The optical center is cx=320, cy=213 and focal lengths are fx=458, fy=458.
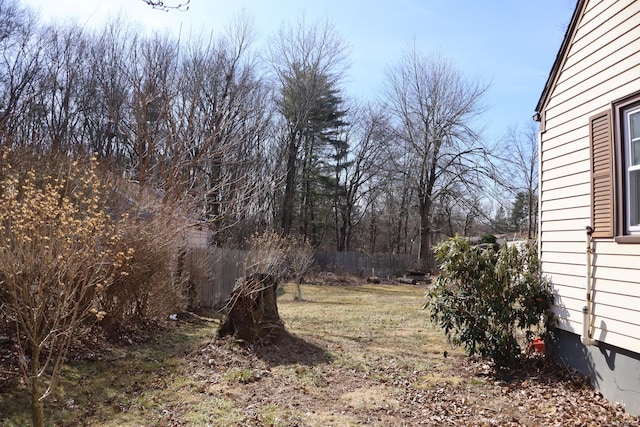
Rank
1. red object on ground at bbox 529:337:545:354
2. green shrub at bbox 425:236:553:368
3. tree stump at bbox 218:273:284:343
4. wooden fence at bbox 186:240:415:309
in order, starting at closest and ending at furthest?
green shrub at bbox 425:236:553:368 → red object on ground at bbox 529:337:545:354 → tree stump at bbox 218:273:284:343 → wooden fence at bbox 186:240:415:309

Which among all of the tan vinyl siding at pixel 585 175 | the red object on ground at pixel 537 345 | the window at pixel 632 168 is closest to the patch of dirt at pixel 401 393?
the red object on ground at pixel 537 345

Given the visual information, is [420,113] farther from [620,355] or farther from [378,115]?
[620,355]

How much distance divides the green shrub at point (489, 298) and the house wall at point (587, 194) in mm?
287

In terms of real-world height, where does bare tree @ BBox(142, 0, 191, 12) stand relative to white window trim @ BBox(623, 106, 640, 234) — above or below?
above

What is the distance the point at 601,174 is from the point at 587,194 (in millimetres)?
334

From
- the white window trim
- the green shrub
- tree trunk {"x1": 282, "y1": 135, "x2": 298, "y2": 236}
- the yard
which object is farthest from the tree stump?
tree trunk {"x1": 282, "y1": 135, "x2": 298, "y2": 236}

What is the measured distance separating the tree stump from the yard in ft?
0.73

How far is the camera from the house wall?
15.4ft

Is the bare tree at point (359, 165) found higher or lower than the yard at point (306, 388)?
higher

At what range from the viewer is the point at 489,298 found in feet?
19.9

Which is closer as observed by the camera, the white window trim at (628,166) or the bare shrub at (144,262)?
the white window trim at (628,166)

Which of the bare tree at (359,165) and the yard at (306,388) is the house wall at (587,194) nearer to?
the yard at (306,388)

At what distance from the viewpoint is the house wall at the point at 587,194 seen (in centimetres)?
468

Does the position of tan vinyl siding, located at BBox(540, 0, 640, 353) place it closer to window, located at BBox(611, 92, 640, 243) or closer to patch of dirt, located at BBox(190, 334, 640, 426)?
window, located at BBox(611, 92, 640, 243)
